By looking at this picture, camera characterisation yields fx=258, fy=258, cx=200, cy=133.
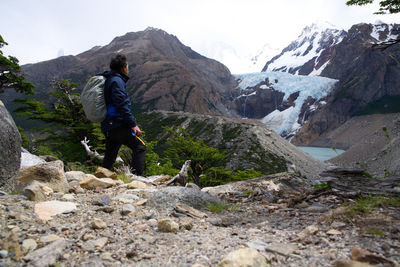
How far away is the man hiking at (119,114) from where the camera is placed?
4.75 m

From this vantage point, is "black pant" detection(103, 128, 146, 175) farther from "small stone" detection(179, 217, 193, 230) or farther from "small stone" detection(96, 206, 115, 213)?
"small stone" detection(179, 217, 193, 230)

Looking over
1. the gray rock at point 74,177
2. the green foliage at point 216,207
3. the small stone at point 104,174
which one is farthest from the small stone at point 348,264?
the small stone at point 104,174

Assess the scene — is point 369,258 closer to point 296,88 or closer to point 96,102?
point 96,102

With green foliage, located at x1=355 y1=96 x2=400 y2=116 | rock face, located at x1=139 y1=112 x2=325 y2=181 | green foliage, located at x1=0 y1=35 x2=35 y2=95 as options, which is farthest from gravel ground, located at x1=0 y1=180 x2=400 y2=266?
green foliage, located at x1=355 y1=96 x2=400 y2=116

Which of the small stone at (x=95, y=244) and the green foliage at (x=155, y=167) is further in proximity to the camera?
the green foliage at (x=155, y=167)

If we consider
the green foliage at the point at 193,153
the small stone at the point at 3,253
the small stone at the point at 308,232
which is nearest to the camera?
the small stone at the point at 3,253

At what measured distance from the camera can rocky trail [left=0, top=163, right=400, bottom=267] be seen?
2.08 m

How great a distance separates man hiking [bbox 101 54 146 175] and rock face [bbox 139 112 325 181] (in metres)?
38.0

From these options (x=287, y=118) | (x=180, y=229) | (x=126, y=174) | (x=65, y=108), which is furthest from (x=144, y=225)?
(x=287, y=118)

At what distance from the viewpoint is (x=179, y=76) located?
173 m

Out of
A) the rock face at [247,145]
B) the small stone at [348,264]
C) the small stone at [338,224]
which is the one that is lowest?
the rock face at [247,145]

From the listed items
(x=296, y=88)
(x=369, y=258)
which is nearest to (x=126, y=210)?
(x=369, y=258)

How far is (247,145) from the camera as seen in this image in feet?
203

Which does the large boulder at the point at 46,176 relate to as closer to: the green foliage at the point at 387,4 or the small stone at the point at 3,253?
the small stone at the point at 3,253
